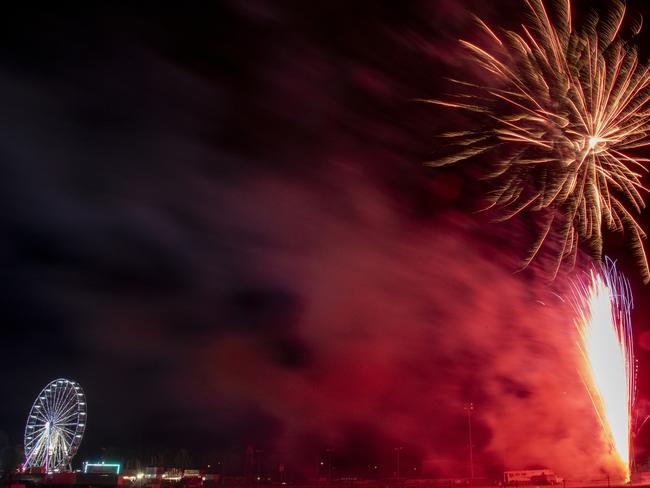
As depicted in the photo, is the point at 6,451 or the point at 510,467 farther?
the point at 6,451

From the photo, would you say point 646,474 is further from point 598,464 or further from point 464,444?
point 464,444

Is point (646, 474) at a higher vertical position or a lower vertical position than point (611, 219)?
lower

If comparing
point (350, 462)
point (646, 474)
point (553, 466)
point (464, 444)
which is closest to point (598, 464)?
point (553, 466)

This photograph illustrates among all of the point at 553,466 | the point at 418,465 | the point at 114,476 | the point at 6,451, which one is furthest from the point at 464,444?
the point at 6,451

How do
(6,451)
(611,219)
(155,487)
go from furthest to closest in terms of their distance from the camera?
(6,451)
(155,487)
(611,219)

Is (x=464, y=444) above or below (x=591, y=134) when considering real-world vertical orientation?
below

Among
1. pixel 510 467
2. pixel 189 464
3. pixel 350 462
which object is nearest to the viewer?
pixel 510 467

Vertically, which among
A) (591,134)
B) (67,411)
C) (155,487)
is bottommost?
(155,487)

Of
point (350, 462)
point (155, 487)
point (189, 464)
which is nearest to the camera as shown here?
point (155, 487)

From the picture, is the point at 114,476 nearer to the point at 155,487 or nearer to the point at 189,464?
the point at 155,487
